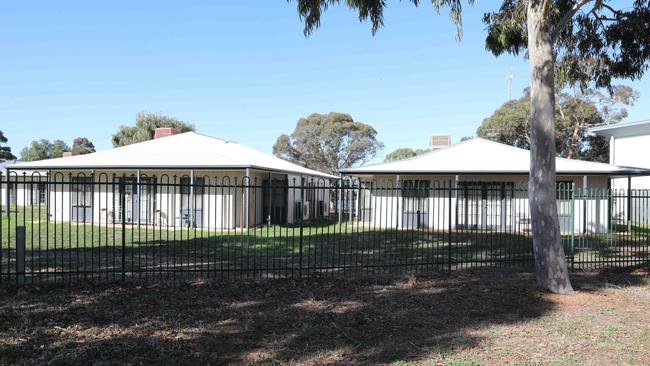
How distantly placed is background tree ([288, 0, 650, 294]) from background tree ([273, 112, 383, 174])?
126ft

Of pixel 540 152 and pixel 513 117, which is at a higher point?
pixel 513 117

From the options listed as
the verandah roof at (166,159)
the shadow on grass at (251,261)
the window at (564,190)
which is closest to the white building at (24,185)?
the shadow on grass at (251,261)

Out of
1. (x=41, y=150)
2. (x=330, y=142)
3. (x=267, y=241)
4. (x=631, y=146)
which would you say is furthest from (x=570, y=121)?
(x=41, y=150)

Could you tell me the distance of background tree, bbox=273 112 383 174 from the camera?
50.5 meters

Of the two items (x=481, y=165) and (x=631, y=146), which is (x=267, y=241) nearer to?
(x=481, y=165)

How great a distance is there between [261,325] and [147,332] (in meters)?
1.27

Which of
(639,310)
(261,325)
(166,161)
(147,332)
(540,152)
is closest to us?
(147,332)

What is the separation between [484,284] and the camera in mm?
8438

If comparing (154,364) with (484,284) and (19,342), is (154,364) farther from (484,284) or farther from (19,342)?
(484,284)

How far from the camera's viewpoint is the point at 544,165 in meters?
7.64

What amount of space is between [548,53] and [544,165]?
5.64 feet

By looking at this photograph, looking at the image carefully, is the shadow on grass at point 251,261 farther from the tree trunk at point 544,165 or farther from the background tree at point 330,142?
the background tree at point 330,142

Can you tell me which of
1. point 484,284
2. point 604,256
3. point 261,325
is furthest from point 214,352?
point 604,256

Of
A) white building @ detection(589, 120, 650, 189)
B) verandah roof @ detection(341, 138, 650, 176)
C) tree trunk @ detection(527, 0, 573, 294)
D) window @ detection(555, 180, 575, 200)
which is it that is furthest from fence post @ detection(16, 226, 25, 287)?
white building @ detection(589, 120, 650, 189)
